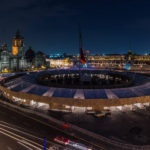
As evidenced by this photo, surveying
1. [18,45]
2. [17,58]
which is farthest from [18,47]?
[17,58]

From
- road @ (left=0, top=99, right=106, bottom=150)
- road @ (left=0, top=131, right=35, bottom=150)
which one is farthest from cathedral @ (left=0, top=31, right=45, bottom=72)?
road @ (left=0, top=131, right=35, bottom=150)

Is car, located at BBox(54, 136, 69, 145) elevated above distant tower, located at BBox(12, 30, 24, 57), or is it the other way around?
distant tower, located at BBox(12, 30, 24, 57)

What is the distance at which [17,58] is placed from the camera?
5007 inches

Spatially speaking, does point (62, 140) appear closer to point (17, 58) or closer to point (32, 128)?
point (32, 128)

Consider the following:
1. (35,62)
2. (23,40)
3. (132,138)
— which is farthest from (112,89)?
(23,40)

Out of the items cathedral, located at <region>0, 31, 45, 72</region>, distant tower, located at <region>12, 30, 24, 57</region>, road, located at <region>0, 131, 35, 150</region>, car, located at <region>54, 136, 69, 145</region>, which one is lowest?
road, located at <region>0, 131, 35, 150</region>

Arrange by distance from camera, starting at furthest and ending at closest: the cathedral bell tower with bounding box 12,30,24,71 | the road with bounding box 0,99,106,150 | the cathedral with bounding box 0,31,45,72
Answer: the cathedral bell tower with bounding box 12,30,24,71
the cathedral with bounding box 0,31,45,72
the road with bounding box 0,99,106,150

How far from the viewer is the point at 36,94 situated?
38281 millimetres

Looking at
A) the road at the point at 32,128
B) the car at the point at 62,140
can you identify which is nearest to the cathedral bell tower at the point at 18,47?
the road at the point at 32,128

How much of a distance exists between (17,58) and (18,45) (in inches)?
1175

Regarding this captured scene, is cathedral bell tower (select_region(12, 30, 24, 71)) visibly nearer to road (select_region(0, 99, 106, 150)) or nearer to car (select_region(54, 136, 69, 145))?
road (select_region(0, 99, 106, 150))

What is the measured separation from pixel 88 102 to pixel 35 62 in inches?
4898

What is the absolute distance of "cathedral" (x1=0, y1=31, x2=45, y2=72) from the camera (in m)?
115

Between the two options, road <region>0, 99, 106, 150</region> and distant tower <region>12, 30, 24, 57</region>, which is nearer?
road <region>0, 99, 106, 150</region>
